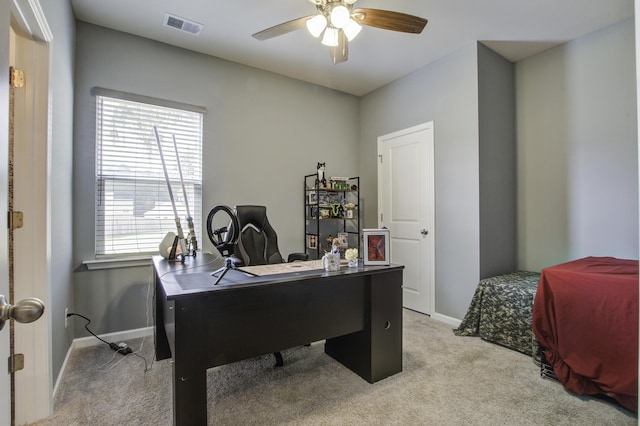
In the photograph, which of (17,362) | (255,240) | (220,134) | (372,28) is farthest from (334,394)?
(372,28)

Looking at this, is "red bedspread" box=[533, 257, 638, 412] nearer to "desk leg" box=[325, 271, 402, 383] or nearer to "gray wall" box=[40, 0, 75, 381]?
"desk leg" box=[325, 271, 402, 383]

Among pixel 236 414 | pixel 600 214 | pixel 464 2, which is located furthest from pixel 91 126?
pixel 600 214

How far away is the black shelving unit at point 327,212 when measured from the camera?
153 inches

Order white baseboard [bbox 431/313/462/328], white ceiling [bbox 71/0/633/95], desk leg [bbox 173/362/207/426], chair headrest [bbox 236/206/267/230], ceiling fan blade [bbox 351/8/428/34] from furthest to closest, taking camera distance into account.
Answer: white baseboard [bbox 431/313/462/328], chair headrest [bbox 236/206/267/230], white ceiling [bbox 71/0/633/95], ceiling fan blade [bbox 351/8/428/34], desk leg [bbox 173/362/207/426]

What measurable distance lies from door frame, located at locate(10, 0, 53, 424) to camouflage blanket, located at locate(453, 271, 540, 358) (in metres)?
3.08

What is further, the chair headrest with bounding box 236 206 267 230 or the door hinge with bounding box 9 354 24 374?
the chair headrest with bounding box 236 206 267 230

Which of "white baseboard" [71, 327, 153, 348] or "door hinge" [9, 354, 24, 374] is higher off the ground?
"door hinge" [9, 354, 24, 374]

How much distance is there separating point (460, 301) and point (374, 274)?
5.26 ft

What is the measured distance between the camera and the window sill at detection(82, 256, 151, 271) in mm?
2670

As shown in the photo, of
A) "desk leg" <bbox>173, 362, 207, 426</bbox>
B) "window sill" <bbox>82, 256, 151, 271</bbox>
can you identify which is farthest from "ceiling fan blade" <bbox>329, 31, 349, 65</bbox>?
"window sill" <bbox>82, 256, 151, 271</bbox>

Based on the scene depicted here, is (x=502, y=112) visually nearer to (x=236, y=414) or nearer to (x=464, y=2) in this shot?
(x=464, y=2)

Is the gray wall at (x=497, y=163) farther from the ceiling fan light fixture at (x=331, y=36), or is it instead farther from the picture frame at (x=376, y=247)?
the ceiling fan light fixture at (x=331, y=36)

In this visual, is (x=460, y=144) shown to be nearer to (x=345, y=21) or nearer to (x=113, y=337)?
(x=345, y=21)

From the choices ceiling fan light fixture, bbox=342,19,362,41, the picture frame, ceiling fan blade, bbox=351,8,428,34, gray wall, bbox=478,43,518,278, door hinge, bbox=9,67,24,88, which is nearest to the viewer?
door hinge, bbox=9,67,24,88
